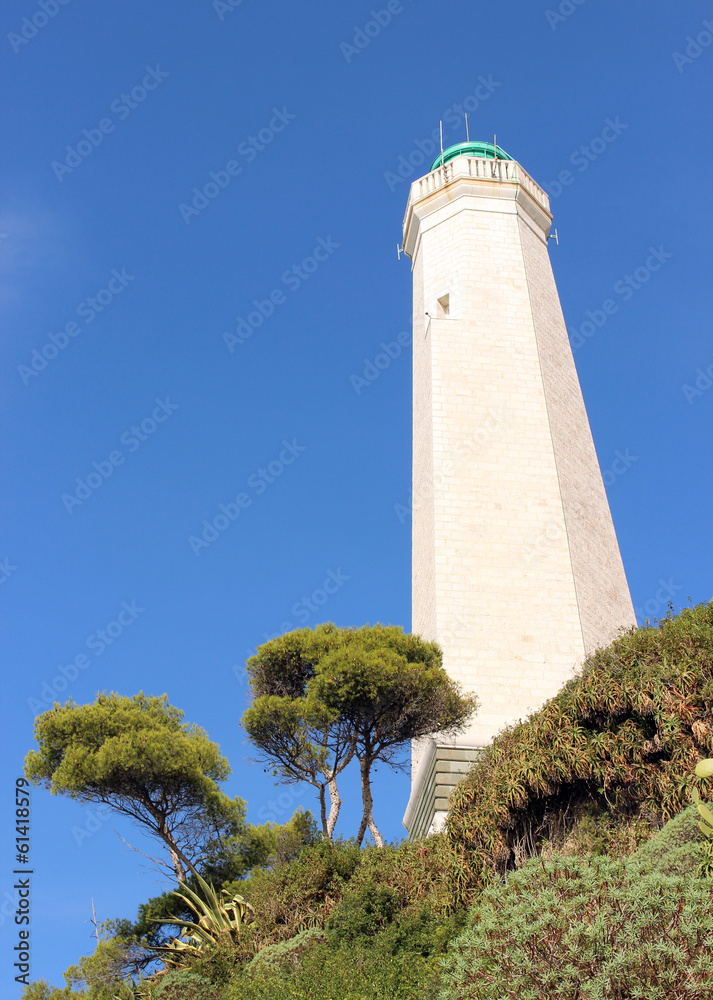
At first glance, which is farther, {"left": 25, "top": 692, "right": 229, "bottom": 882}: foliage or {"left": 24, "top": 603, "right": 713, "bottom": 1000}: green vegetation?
{"left": 25, "top": 692, "right": 229, "bottom": 882}: foliage

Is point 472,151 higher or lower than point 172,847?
higher

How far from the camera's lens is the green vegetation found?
7.50 meters

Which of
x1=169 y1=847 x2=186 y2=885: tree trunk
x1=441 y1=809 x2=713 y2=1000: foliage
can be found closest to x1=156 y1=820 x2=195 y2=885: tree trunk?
x1=169 y1=847 x2=186 y2=885: tree trunk

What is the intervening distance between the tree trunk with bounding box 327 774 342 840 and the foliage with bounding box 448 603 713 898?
291 centimetres

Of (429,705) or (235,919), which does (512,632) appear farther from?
(235,919)

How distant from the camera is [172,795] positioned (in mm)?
16625

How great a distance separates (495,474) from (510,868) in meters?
10.0

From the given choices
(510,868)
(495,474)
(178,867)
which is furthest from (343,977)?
(495,474)

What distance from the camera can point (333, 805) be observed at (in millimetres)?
15352

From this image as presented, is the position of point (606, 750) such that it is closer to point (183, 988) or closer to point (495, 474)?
point (183, 988)

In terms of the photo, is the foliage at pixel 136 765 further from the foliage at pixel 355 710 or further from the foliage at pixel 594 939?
the foliage at pixel 594 939

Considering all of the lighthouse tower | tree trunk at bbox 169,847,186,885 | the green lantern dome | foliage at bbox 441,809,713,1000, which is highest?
the green lantern dome

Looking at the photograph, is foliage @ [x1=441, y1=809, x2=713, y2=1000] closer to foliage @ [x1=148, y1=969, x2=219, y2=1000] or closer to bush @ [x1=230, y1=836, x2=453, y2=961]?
bush @ [x1=230, y1=836, x2=453, y2=961]

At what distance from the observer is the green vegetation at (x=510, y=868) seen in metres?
7.50
